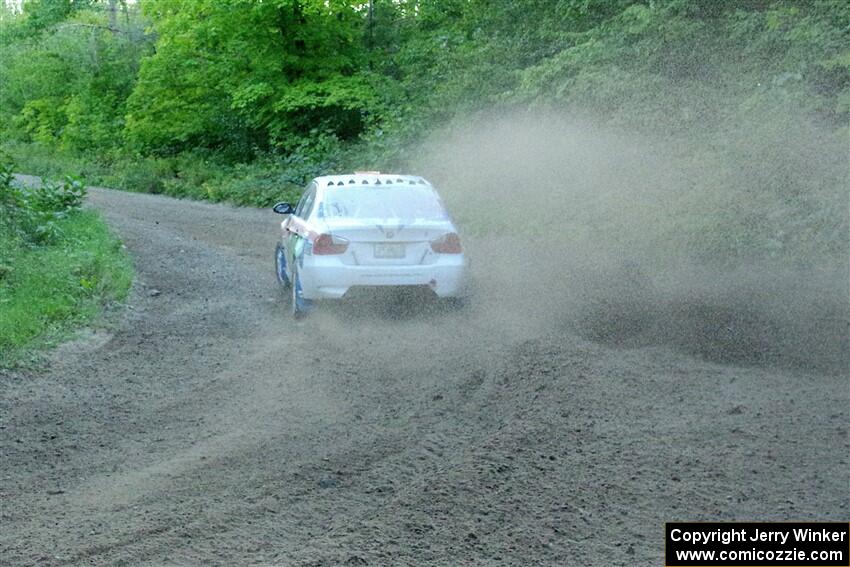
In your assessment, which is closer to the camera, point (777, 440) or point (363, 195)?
point (777, 440)

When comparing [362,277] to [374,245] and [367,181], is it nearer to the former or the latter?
[374,245]

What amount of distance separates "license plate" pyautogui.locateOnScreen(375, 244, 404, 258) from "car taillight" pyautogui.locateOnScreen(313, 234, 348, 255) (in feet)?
1.18

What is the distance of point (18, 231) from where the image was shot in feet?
52.5

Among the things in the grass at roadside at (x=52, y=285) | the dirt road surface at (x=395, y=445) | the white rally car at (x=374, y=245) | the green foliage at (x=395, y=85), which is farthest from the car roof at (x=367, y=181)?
the green foliage at (x=395, y=85)

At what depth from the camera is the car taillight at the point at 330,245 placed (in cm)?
1172

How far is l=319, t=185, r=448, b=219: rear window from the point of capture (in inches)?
480

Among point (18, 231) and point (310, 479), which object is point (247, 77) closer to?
point (18, 231)

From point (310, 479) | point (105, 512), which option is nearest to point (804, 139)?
point (310, 479)

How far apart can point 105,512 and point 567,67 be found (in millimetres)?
14950

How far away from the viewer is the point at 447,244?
1205 centimetres

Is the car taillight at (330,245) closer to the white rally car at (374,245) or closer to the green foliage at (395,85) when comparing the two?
the white rally car at (374,245)

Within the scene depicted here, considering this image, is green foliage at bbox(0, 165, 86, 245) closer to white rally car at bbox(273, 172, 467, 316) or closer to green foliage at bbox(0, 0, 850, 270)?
white rally car at bbox(273, 172, 467, 316)

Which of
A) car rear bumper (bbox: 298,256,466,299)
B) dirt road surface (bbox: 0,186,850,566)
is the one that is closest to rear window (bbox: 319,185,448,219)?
car rear bumper (bbox: 298,256,466,299)

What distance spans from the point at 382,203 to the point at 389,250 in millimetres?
809
